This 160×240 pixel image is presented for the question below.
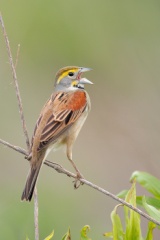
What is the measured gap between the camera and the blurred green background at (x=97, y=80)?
940 cm

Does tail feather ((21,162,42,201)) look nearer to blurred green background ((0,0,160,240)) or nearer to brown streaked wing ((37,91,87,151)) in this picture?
brown streaked wing ((37,91,87,151))

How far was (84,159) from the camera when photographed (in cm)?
1006

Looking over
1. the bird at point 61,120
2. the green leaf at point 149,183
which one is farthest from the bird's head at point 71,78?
the green leaf at point 149,183

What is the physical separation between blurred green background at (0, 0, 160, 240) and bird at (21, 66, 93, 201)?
2.81m

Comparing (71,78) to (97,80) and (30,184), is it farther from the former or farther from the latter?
(97,80)

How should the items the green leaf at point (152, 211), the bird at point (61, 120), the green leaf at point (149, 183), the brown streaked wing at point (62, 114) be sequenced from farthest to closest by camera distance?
1. the brown streaked wing at point (62, 114)
2. the bird at point (61, 120)
3. the green leaf at point (149, 183)
4. the green leaf at point (152, 211)

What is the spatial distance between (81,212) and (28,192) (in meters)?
3.50

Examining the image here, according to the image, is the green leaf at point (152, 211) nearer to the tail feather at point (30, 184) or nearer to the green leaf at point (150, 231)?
the green leaf at point (150, 231)

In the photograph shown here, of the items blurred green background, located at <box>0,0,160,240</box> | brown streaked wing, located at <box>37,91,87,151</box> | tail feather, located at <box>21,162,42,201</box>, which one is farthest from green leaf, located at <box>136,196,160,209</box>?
blurred green background, located at <box>0,0,160,240</box>


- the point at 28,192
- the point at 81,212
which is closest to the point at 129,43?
the point at 81,212

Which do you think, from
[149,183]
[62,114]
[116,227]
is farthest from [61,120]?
[116,227]

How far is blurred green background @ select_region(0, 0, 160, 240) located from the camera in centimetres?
940

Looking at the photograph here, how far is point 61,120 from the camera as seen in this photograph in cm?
571

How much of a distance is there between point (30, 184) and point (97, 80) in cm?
552
